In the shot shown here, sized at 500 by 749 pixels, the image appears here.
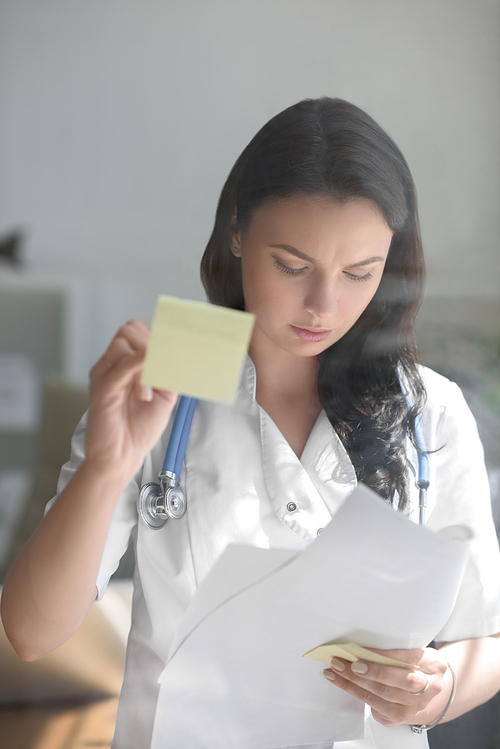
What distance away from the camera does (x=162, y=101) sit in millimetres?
670

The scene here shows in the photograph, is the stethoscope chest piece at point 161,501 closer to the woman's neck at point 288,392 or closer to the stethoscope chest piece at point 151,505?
the stethoscope chest piece at point 151,505

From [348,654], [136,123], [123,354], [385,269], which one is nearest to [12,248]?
[136,123]

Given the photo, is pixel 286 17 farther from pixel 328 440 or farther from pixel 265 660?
pixel 265 660

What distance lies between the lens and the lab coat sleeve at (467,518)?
26.5 inches

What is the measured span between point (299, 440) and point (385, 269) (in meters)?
0.22

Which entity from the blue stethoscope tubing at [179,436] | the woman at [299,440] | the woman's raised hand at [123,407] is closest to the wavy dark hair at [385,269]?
the woman at [299,440]

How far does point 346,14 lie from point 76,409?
0.58 meters

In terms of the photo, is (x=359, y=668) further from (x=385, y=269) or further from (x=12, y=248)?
(x=12, y=248)

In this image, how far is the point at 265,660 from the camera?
541mm

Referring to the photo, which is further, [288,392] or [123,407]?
[288,392]

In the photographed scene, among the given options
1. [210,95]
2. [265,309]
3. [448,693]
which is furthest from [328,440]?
[210,95]

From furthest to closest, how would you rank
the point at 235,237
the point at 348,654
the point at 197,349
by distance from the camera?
1. the point at 235,237
2. the point at 348,654
3. the point at 197,349

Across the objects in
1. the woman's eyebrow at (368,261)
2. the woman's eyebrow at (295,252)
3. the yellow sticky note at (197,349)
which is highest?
the woman's eyebrow at (368,261)

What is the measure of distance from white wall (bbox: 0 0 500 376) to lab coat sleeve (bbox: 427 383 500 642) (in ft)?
0.81
